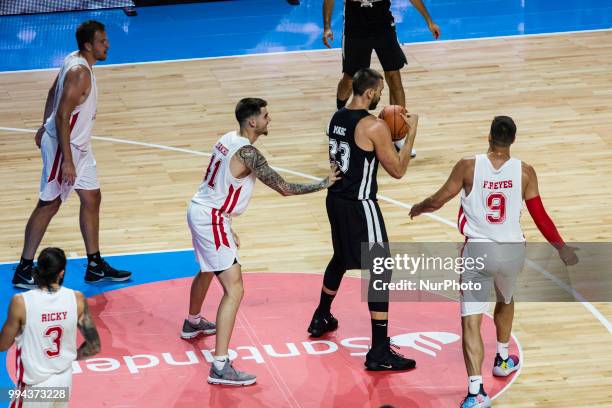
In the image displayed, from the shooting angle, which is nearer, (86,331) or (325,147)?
(86,331)

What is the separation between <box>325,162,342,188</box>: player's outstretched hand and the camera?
7.76m

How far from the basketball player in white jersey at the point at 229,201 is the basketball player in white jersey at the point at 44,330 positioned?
1.68 m

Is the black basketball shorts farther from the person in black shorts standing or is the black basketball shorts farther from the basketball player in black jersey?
the person in black shorts standing

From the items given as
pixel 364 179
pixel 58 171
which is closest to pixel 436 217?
pixel 364 179

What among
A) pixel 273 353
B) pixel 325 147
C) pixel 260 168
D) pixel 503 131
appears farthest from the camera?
pixel 325 147

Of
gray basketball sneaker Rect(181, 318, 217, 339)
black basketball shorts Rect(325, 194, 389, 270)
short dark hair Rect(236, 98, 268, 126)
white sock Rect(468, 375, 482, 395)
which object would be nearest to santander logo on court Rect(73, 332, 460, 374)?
gray basketball sneaker Rect(181, 318, 217, 339)

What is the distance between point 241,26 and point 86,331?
11427 millimetres

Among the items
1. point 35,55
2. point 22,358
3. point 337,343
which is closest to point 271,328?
point 337,343

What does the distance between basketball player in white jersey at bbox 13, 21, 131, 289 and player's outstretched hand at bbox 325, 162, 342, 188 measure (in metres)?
2.24

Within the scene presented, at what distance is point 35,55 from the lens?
1608 centimetres

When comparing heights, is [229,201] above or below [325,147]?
above

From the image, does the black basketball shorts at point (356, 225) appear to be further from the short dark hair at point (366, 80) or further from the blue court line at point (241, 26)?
the blue court line at point (241, 26)

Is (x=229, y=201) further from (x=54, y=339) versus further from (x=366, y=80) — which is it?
(x=54, y=339)

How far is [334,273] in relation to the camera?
826 cm
